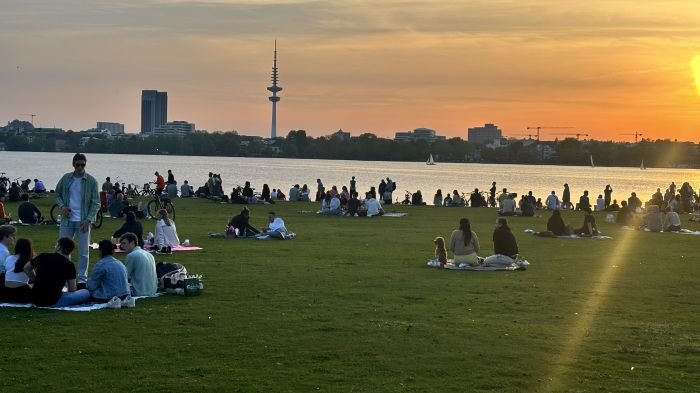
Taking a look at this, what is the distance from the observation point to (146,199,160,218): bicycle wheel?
33125 millimetres

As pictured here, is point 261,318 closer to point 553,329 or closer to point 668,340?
point 553,329

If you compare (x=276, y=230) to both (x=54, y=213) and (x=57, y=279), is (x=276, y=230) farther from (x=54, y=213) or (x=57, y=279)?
(x=57, y=279)

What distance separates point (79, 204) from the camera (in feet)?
47.9

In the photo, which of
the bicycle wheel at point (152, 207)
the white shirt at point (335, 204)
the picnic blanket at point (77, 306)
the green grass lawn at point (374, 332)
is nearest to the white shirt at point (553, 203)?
the white shirt at point (335, 204)

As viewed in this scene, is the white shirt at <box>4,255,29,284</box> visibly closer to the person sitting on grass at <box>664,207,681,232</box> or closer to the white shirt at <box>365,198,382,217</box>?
the person sitting on grass at <box>664,207,681,232</box>

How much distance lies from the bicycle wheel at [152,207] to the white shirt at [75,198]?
1781 centimetres

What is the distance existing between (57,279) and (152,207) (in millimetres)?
22492

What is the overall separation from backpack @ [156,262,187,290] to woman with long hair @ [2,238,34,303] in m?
2.41

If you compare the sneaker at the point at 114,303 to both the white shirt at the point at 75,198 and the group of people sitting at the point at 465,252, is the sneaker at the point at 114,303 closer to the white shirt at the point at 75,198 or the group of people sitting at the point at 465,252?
the white shirt at the point at 75,198

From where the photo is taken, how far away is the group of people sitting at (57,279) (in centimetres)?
1257

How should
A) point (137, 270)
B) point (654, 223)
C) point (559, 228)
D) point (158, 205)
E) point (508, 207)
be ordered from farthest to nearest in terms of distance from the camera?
point (508, 207) < point (158, 205) < point (654, 223) < point (559, 228) < point (137, 270)

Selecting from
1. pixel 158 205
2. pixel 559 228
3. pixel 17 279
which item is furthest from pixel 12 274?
pixel 158 205

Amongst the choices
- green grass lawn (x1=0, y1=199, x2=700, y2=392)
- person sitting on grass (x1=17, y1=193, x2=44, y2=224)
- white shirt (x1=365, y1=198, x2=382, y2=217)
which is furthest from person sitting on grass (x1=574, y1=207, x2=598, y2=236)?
person sitting on grass (x1=17, y1=193, x2=44, y2=224)

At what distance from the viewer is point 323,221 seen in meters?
33.4
